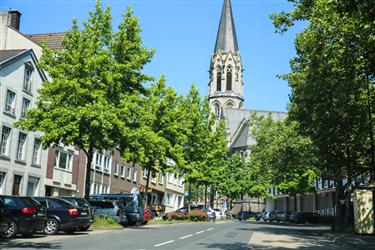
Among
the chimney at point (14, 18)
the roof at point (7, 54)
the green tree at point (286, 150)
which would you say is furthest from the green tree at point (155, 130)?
the chimney at point (14, 18)

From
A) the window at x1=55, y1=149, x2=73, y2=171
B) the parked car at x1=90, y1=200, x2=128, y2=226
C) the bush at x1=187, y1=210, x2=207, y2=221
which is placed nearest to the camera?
the parked car at x1=90, y1=200, x2=128, y2=226

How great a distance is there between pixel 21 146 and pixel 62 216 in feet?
59.3

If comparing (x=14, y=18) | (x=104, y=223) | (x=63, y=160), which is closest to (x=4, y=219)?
(x=104, y=223)

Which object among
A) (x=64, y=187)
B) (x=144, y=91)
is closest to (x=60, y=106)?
(x=144, y=91)

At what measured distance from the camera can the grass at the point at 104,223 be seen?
2444 cm

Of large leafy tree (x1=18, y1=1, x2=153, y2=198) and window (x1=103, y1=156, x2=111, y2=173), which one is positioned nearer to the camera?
large leafy tree (x1=18, y1=1, x2=153, y2=198)

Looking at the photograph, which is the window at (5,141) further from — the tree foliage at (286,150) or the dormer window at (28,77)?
the tree foliage at (286,150)

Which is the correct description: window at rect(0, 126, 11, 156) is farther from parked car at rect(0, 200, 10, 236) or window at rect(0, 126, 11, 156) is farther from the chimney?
parked car at rect(0, 200, 10, 236)

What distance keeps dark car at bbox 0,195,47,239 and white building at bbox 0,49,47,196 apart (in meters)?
16.7

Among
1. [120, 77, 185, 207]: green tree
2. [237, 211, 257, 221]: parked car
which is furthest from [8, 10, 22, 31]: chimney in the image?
[237, 211, 257, 221]: parked car

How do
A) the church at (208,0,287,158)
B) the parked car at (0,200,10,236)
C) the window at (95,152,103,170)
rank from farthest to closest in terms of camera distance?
the church at (208,0,287,158)
the window at (95,152,103,170)
the parked car at (0,200,10,236)

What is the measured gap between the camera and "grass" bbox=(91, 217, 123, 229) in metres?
24.4

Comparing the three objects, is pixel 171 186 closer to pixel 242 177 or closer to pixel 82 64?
pixel 242 177

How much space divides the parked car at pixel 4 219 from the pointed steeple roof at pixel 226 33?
109 metres
